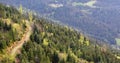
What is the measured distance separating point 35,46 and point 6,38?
15687 millimetres

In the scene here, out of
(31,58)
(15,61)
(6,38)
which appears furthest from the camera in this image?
(6,38)

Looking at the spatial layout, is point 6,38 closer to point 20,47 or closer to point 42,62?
point 20,47

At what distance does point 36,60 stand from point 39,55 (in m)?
6.20

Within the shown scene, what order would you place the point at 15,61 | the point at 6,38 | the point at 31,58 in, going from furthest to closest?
the point at 6,38 → the point at 31,58 → the point at 15,61

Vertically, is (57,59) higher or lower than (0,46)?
lower

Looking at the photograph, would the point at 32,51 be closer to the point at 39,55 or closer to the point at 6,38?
the point at 39,55

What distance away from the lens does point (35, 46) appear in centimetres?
19438

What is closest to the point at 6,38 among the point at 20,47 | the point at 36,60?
the point at 20,47

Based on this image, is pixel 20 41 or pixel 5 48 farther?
pixel 20 41

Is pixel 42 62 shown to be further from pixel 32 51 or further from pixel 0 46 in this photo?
pixel 0 46

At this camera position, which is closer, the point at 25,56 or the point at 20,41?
A: the point at 25,56

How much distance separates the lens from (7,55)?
562 ft

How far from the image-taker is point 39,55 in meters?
185

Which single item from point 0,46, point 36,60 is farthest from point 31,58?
point 0,46
